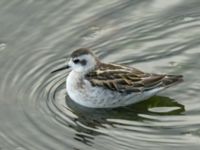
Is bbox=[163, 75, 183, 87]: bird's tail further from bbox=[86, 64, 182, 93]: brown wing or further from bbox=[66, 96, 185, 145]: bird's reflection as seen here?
bbox=[66, 96, 185, 145]: bird's reflection

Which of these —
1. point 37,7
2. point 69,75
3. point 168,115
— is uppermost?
point 37,7

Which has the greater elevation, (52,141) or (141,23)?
(141,23)

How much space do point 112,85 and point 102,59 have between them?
1.04 metres

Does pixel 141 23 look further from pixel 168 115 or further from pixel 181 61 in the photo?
pixel 168 115

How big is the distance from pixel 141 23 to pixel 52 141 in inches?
138

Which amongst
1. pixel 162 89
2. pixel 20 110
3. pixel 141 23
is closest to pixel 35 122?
pixel 20 110

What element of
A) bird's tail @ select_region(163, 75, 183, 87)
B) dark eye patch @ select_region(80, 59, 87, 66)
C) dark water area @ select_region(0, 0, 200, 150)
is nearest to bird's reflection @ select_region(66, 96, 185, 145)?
dark water area @ select_region(0, 0, 200, 150)

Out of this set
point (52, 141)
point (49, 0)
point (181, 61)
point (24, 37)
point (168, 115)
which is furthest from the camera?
point (49, 0)

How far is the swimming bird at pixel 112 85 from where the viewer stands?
39.9 feet

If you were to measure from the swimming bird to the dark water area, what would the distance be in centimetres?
15

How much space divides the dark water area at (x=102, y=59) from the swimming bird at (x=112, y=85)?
15cm

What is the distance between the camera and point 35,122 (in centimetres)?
1156

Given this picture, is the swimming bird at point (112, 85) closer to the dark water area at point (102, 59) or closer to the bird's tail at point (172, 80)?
the bird's tail at point (172, 80)

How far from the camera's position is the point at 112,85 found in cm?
1216
